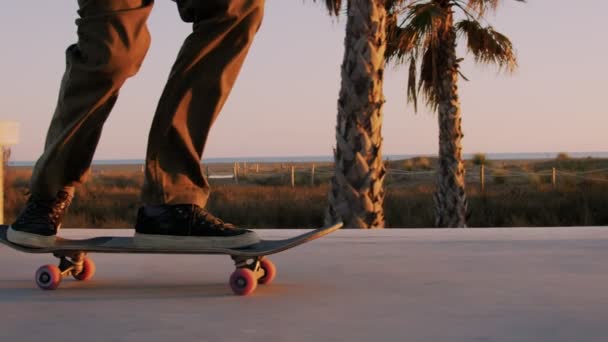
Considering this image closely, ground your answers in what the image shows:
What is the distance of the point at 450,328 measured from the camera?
1.86 metres

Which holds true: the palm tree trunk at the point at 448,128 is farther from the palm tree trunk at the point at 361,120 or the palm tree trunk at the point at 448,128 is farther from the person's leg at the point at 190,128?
the person's leg at the point at 190,128

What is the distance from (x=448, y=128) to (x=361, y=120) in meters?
4.76

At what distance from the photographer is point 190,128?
246cm

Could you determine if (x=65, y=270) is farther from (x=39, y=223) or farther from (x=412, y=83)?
(x=412, y=83)

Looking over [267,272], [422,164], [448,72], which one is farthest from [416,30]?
[422,164]

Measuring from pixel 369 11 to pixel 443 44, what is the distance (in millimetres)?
4724

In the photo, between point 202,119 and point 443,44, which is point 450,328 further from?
point 443,44

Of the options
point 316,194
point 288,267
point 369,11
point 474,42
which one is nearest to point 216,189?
point 316,194

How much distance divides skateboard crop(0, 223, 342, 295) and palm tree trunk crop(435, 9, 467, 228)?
11.1 meters

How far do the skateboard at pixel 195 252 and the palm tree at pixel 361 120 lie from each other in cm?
646

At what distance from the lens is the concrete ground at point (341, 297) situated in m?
1.83

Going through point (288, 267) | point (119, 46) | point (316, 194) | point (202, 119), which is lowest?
point (316, 194)

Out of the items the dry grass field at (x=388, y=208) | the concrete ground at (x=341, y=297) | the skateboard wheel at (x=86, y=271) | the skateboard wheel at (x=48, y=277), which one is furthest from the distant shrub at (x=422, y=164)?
the skateboard wheel at (x=48, y=277)

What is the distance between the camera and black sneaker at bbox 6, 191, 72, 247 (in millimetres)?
2488
